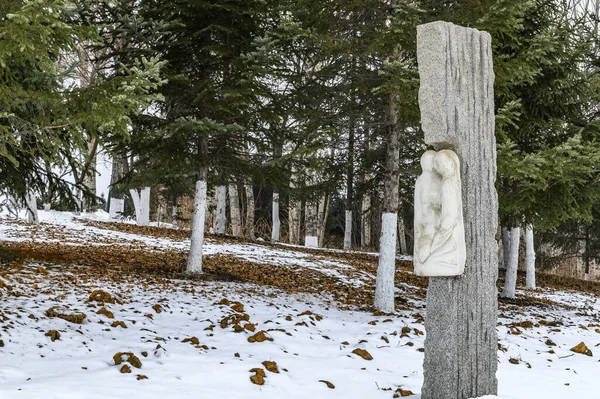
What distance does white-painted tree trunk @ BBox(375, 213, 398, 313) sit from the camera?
7.70 m

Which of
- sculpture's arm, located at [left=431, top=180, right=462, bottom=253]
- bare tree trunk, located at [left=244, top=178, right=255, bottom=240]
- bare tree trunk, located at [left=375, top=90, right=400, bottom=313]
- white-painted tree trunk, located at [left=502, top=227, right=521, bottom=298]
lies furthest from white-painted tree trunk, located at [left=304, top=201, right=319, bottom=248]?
sculpture's arm, located at [left=431, top=180, right=462, bottom=253]

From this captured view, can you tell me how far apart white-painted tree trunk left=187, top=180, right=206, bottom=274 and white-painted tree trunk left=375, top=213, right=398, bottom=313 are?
11.4ft

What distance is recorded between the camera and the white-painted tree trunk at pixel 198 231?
9391mm

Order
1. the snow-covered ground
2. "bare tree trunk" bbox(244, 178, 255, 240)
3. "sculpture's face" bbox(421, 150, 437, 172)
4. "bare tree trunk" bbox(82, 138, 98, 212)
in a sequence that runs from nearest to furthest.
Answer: "sculpture's face" bbox(421, 150, 437, 172)
the snow-covered ground
"bare tree trunk" bbox(82, 138, 98, 212)
"bare tree trunk" bbox(244, 178, 255, 240)

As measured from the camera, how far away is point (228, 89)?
829cm

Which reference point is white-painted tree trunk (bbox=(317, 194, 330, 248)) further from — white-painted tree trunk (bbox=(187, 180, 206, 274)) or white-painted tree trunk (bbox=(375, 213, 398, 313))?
white-painted tree trunk (bbox=(375, 213, 398, 313))

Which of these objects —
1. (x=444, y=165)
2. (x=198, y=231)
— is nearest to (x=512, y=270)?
(x=198, y=231)

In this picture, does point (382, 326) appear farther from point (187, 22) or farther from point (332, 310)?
point (187, 22)

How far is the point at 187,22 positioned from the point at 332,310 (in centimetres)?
579

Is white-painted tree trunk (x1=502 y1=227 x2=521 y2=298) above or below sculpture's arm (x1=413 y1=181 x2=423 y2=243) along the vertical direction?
below

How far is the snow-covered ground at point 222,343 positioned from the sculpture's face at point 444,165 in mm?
1852

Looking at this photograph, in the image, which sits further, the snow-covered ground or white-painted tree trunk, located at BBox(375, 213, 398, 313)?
white-painted tree trunk, located at BBox(375, 213, 398, 313)

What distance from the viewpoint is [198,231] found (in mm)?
9398

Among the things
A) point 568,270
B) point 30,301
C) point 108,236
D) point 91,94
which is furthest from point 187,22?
point 568,270
